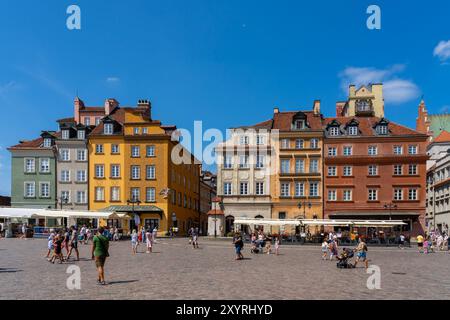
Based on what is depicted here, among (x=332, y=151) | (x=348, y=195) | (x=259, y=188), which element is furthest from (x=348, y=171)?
(x=259, y=188)

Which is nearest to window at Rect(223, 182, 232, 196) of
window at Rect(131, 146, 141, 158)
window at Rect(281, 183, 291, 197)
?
window at Rect(281, 183, 291, 197)

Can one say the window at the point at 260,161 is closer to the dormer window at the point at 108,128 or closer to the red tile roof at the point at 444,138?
the dormer window at the point at 108,128

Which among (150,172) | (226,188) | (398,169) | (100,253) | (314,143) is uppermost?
(314,143)

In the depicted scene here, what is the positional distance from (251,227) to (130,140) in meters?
17.4

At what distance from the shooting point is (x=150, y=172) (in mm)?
53594

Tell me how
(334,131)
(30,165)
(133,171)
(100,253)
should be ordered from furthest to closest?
(30,165) < (133,171) < (334,131) < (100,253)

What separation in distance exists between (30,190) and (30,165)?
306 centimetres

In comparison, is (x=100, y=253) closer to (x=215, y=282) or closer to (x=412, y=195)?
(x=215, y=282)

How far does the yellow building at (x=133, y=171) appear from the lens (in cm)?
5297

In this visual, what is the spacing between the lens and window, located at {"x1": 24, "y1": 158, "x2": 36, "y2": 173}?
55.7 m

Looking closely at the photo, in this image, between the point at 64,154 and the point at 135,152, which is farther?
the point at 64,154

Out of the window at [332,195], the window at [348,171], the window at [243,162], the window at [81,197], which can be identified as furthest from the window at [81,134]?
the window at [348,171]

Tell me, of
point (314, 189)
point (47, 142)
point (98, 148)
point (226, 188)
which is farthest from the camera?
point (47, 142)

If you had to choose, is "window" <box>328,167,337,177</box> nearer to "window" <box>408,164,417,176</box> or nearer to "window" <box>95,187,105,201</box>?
"window" <box>408,164,417,176</box>
